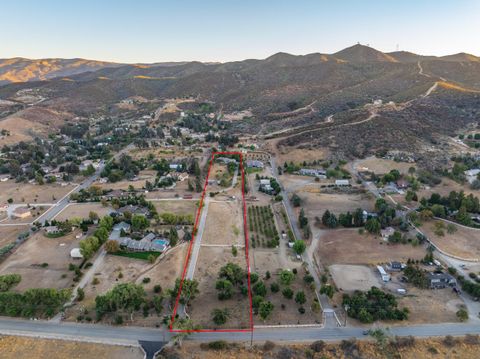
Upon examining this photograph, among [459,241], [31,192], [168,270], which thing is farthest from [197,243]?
[31,192]

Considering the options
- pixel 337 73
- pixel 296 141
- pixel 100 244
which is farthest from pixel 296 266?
pixel 337 73

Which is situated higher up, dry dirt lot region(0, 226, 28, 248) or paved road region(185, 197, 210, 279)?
paved road region(185, 197, 210, 279)

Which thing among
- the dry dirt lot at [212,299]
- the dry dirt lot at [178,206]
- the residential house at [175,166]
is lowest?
the dry dirt lot at [212,299]

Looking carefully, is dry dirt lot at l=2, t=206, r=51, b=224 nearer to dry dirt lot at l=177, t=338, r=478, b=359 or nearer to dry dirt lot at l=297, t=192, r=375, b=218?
dry dirt lot at l=177, t=338, r=478, b=359

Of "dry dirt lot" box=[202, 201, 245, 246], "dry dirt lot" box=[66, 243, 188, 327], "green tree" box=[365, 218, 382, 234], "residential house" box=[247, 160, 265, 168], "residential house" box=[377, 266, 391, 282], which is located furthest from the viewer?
"residential house" box=[247, 160, 265, 168]

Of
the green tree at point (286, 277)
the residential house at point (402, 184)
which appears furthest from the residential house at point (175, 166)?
the residential house at point (402, 184)

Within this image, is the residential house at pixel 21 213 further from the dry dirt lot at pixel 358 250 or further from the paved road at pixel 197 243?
the dry dirt lot at pixel 358 250

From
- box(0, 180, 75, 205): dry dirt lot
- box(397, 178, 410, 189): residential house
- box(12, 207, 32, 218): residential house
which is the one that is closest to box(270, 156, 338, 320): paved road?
box(397, 178, 410, 189): residential house
